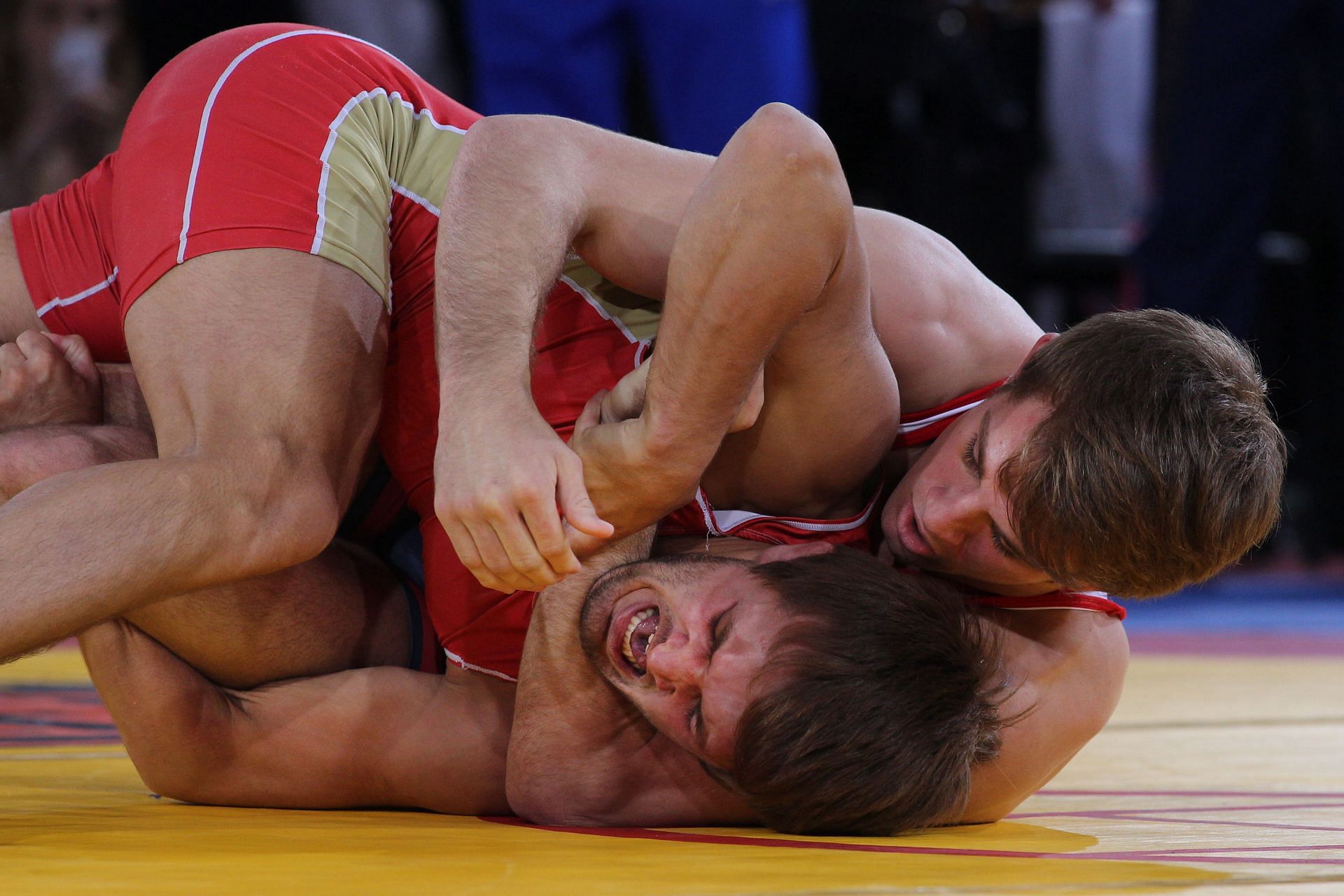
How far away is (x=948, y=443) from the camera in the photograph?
6.91 ft

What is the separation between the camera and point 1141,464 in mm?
1922

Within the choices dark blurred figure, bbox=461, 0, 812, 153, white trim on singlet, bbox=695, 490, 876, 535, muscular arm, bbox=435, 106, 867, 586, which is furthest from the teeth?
dark blurred figure, bbox=461, 0, 812, 153

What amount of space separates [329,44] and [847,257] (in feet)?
3.04

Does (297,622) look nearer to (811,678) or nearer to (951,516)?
(811,678)

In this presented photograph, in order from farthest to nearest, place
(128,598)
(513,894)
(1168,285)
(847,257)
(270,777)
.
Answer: (1168,285) → (270,777) → (847,257) → (128,598) → (513,894)

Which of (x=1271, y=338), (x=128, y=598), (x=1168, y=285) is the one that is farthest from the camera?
(x=1271, y=338)

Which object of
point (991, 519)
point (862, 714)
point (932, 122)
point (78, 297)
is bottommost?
point (932, 122)

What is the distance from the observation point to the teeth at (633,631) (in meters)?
1.95

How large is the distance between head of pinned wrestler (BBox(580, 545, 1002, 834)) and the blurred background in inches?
115

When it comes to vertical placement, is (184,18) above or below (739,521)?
above

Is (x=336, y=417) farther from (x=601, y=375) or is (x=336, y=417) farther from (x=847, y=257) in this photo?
(x=847, y=257)

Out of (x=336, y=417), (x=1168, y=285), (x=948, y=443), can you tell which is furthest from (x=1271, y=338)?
(x=336, y=417)

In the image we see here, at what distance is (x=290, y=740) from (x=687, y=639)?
619 millimetres

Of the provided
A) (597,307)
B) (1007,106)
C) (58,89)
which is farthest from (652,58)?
(597,307)
